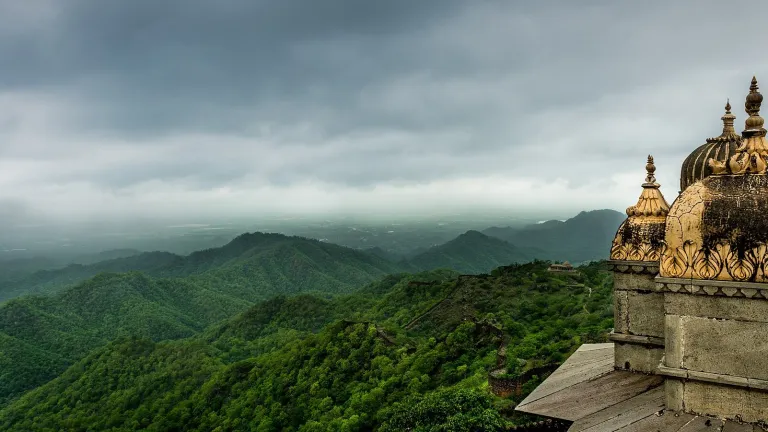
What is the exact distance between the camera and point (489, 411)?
18.6 m

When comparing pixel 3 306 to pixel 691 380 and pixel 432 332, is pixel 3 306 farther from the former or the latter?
pixel 691 380

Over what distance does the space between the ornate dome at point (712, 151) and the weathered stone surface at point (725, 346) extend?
549cm

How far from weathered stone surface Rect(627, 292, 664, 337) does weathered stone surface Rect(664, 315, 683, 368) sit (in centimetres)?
282

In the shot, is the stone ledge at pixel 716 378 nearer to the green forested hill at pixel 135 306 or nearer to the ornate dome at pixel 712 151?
the ornate dome at pixel 712 151

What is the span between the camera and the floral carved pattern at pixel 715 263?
6613 millimetres

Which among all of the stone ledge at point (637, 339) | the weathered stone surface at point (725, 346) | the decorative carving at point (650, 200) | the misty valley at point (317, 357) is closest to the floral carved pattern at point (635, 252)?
the decorative carving at point (650, 200)

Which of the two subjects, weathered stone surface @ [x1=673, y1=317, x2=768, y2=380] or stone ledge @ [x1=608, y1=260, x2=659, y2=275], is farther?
stone ledge @ [x1=608, y1=260, x2=659, y2=275]

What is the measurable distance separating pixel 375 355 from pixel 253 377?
16.7m

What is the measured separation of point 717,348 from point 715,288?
35.6 inches

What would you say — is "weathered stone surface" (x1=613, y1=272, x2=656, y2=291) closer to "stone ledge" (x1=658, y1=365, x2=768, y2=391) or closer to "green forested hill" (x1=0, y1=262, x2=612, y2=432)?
"stone ledge" (x1=658, y1=365, x2=768, y2=391)

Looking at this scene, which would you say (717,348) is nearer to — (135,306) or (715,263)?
(715,263)

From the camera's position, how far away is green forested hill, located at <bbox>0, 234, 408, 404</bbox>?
8619 cm

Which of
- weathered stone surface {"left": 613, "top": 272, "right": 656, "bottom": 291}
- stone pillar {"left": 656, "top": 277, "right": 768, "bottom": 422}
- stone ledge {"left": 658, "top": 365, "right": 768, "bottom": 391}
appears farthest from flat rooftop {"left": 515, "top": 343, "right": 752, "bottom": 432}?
weathered stone surface {"left": 613, "top": 272, "right": 656, "bottom": 291}

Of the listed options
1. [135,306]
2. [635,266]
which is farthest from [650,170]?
[135,306]
